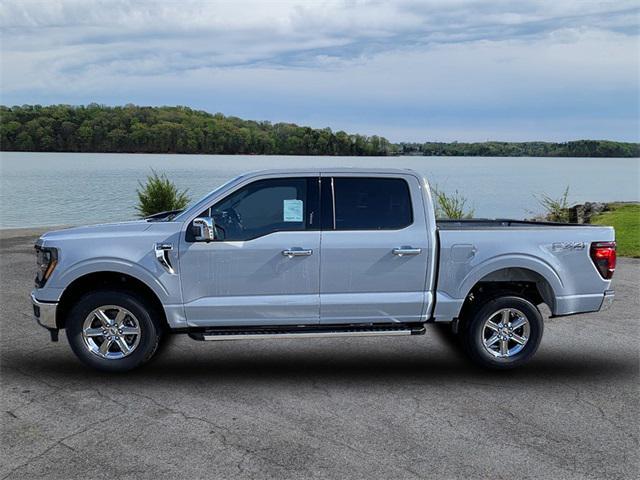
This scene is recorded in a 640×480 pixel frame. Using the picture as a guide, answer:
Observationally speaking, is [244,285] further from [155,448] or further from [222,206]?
[155,448]

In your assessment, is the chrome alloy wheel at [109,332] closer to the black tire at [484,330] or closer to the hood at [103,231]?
the hood at [103,231]

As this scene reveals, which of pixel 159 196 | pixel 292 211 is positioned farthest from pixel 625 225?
pixel 292 211

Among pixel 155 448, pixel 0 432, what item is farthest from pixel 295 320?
pixel 0 432

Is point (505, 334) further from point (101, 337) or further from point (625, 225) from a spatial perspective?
point (625, 225)

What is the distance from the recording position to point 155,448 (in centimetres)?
483

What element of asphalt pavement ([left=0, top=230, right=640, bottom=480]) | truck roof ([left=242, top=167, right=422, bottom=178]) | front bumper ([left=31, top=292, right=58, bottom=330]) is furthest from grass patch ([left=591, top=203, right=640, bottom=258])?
front bumper ([left=31, top=292, right=58, bottom=330])

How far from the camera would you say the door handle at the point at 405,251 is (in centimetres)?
663

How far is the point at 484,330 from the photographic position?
22.5ft

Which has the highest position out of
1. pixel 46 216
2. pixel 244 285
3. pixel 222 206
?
pixel 222 206

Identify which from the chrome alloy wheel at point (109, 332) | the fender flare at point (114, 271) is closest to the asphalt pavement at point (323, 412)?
the chrome alloy wheel at point (109, 332)

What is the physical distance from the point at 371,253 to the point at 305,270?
2.11 ft

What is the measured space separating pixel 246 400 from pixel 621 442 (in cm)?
291

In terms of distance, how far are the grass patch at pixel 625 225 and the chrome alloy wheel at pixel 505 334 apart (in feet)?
32.8

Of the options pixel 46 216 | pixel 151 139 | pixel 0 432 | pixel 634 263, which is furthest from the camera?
pixel 151 139
